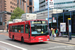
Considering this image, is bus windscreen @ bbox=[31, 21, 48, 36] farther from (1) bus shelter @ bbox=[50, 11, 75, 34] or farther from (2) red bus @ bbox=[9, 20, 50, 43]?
(1) bus shelter @ bbox=[50, 11, 75, 34]

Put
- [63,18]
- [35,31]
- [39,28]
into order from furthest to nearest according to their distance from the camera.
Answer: [63,18] → [39,28] → [35,31]

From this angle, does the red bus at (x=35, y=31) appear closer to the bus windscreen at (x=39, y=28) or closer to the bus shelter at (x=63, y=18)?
the bus windscreen at (x=39, y=28)

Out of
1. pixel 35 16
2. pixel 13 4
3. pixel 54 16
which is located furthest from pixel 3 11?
pixel 54 16

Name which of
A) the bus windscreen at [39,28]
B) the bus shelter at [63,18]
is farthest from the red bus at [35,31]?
the bus shelter at [63,18]

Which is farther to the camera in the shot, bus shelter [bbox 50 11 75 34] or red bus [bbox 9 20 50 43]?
bus shelter [bbox 50 11 75 34]

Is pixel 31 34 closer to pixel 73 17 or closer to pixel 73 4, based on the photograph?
pixel 73 17

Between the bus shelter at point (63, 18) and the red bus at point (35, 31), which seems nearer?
the red bus at point (35, 31)

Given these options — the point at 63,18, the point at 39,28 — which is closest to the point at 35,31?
the point at 39,28

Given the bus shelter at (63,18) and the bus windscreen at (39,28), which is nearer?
the bus windscreen at (39,28)

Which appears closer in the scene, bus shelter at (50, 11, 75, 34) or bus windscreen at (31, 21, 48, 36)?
bus windscreen at (31, 21, 48, 36)

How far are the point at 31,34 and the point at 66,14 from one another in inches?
456

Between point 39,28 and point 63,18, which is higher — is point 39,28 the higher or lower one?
the lower one

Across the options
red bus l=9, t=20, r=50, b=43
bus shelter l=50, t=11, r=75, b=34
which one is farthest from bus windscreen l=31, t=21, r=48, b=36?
bus shelter l=50, t=11, r=75, b=34

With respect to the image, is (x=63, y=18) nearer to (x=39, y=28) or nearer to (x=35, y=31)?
(x=39, y=28)
